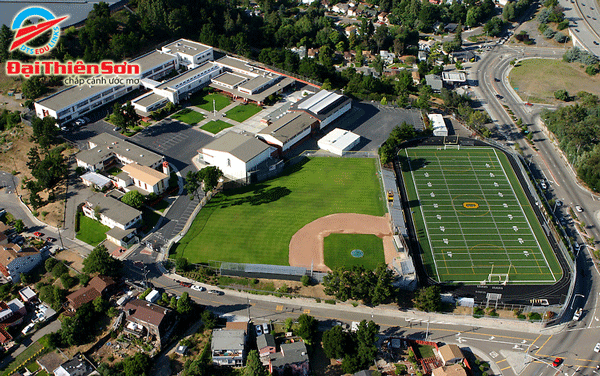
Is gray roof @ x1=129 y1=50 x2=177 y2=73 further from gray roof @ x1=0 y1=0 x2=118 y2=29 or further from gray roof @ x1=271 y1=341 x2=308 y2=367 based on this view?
gray roof @ x1=271 y1=341 x2=308 y2=367

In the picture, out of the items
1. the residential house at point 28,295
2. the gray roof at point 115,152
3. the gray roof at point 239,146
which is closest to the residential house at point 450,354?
the gray roof at point 239,146

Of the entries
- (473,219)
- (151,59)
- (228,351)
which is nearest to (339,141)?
(473,219)

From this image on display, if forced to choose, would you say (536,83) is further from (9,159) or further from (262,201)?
(9,159)

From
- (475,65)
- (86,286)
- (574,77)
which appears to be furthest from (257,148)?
(574,77)

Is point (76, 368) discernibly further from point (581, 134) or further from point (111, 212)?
point (581, 134)

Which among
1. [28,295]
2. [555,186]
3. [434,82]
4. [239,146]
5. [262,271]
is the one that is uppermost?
[239,146]

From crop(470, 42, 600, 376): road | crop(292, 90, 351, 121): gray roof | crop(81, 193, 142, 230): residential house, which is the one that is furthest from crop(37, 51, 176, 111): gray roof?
crop(470, 42, 600, 376): road

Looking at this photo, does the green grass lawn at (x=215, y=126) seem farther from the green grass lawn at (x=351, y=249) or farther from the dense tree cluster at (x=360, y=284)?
the dense tree cluster at (x=360, y=284)
